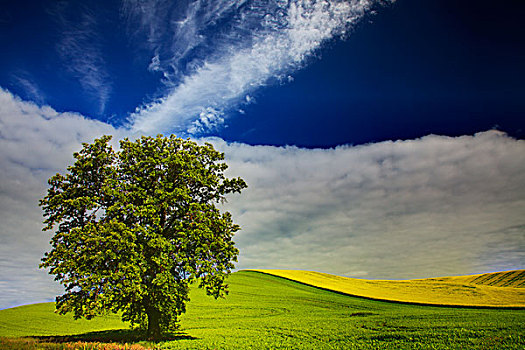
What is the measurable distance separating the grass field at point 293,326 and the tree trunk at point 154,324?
159 cm

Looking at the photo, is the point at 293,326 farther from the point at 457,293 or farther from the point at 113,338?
the point at 457,293

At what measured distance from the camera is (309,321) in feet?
104

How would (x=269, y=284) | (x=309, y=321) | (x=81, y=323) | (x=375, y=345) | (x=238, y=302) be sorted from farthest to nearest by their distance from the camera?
(x=269, y=284) → (x=238, y=302) → (x=81, y=323) → (x=309, y=321) → (x=375, y=345)

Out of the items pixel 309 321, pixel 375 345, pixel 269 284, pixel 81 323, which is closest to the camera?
pixel 375 345

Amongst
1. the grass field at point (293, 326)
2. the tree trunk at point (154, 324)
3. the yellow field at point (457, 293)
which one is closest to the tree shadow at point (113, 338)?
the grass field at point (293, 326)

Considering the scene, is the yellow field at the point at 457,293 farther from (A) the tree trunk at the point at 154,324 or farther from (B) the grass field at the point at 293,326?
(A) the tree trunk at the point at 154,324

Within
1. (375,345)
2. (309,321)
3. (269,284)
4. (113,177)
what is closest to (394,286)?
(269,284)

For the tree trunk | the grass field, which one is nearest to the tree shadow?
the grass field

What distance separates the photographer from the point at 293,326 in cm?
2905

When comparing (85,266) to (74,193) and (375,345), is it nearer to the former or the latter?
(74,193)

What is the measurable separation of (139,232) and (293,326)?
16254 millimetres

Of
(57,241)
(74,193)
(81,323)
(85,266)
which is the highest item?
(74,193)

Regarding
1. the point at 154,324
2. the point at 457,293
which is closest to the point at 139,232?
the point at 154,324

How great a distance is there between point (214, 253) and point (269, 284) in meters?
Result: 40.6
